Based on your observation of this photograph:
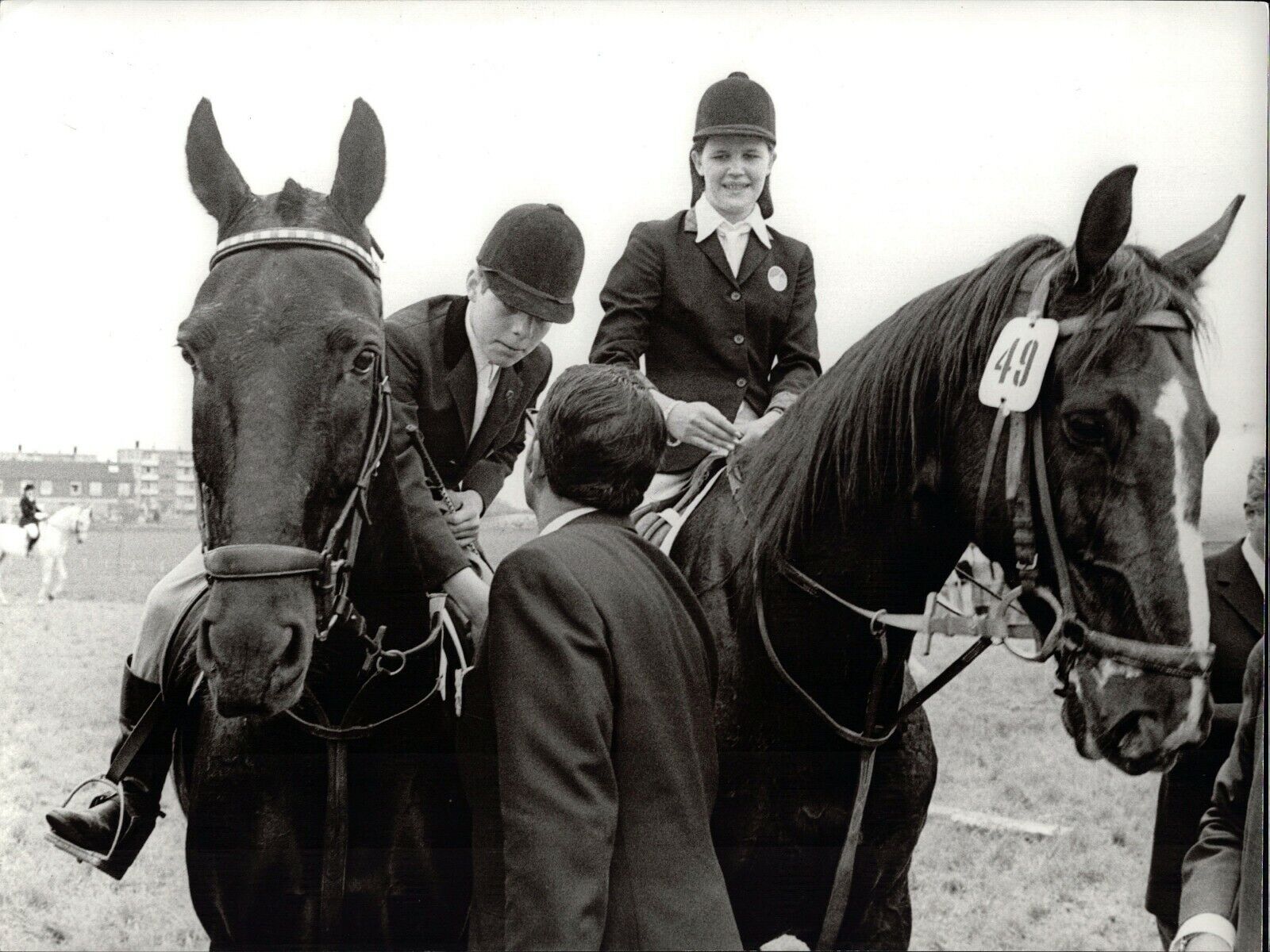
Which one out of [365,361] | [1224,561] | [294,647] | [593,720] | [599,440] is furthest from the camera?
[1224,561]

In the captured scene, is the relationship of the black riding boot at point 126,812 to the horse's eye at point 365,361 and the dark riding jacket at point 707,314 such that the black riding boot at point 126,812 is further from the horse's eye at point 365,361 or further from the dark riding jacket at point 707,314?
the dark riding jacket at point 707,314

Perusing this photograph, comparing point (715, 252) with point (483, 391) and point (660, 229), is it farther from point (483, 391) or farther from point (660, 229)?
point (483, 391)

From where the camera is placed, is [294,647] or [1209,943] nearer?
[294,647]

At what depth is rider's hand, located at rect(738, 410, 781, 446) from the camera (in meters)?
3.07

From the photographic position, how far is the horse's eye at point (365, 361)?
95.7 inches

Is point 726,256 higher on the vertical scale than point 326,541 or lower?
higher

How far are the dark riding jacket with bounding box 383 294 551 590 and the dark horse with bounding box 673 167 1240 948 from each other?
583 mm

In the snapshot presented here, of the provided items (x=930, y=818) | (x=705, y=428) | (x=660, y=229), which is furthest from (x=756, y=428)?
(x=930, y=818)

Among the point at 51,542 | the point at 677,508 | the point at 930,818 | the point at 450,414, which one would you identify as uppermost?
the point at 450,414

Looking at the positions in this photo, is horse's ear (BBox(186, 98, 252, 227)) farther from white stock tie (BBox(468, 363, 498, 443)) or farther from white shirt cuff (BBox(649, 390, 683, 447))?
white shirt cuff (BBox(649, 390, 683, 447))

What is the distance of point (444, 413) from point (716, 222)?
3.09 feet

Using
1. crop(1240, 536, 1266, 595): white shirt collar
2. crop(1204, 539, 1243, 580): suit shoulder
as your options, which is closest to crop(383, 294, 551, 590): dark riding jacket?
crop(1204, 539, 1243, 580): suit shoulder

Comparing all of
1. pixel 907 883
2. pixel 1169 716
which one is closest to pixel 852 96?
pixel 1169 716

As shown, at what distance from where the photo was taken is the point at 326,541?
7.70 feet
